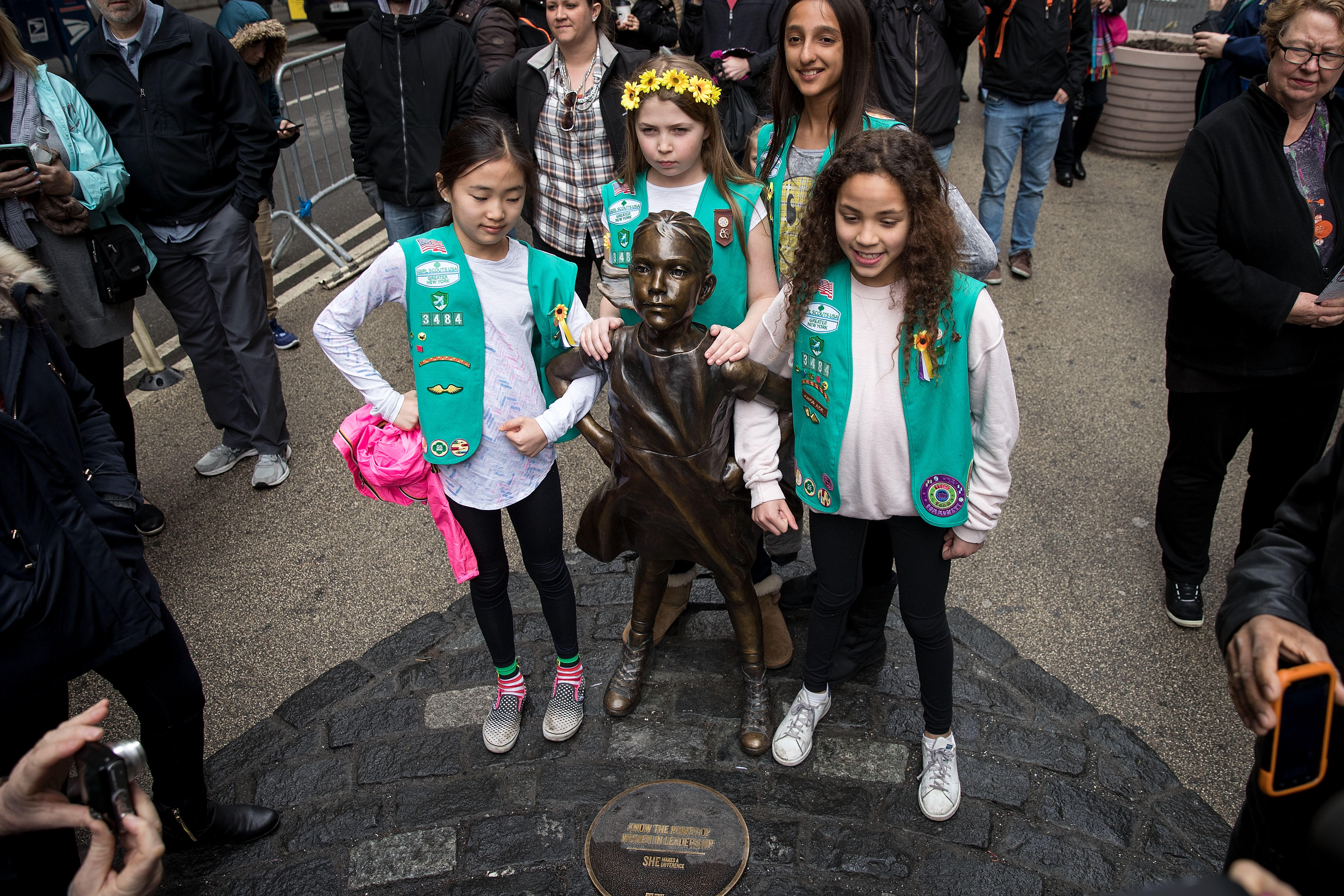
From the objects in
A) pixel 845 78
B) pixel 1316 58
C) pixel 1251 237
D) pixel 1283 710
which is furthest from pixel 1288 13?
pixel 1283 710

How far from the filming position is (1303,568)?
6.26ft

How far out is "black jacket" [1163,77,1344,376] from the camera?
9.86 feet

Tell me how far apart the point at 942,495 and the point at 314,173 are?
825 centimetres

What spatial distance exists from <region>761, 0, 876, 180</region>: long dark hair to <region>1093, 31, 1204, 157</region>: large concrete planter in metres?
6.51

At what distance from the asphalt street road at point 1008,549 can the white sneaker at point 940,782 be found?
30.8 inches

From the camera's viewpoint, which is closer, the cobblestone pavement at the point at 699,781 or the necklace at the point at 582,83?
the cobblestone pavement at the point at 699,781

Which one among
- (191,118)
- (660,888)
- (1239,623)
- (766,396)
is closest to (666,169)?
(766,396)

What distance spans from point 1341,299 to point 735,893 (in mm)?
2708

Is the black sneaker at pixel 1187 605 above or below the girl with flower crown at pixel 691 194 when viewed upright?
below

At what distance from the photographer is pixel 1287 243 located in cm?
305

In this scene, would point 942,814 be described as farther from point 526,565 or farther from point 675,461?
point 526,565

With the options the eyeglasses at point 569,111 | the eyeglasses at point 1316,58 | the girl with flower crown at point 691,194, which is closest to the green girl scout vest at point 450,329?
the girl with flower crown at point 691,194

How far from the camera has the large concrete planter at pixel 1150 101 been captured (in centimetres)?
808

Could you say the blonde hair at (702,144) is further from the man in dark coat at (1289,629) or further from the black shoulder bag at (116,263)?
the black shoulder bag at (116,263)
